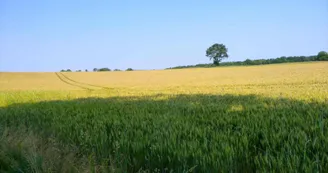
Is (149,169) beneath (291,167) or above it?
beneath

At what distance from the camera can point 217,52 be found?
108562mm

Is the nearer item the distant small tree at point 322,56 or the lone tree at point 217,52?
the distant small tree at point 322,56

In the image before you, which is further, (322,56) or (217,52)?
(217,52)

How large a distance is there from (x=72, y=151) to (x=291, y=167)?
3186 millimetres

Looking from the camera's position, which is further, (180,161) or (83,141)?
(83,141)

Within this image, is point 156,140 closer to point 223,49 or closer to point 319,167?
point 319,167

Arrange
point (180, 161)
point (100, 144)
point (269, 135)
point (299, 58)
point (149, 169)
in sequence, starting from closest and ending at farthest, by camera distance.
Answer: point (180, 161)
point (149, 169)
point (269, 135)
point (100, 144)
point (299, 58)

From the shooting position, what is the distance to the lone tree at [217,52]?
108m

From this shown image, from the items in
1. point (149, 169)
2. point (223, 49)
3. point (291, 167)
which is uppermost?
point (223, 49)

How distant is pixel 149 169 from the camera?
348 cm

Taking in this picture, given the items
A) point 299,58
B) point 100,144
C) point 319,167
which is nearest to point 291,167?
point 319,167

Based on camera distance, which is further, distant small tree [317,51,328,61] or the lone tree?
the lone tree

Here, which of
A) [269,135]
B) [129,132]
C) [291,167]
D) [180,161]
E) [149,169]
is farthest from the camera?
[129,132]

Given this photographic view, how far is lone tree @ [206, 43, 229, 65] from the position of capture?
10825cm
